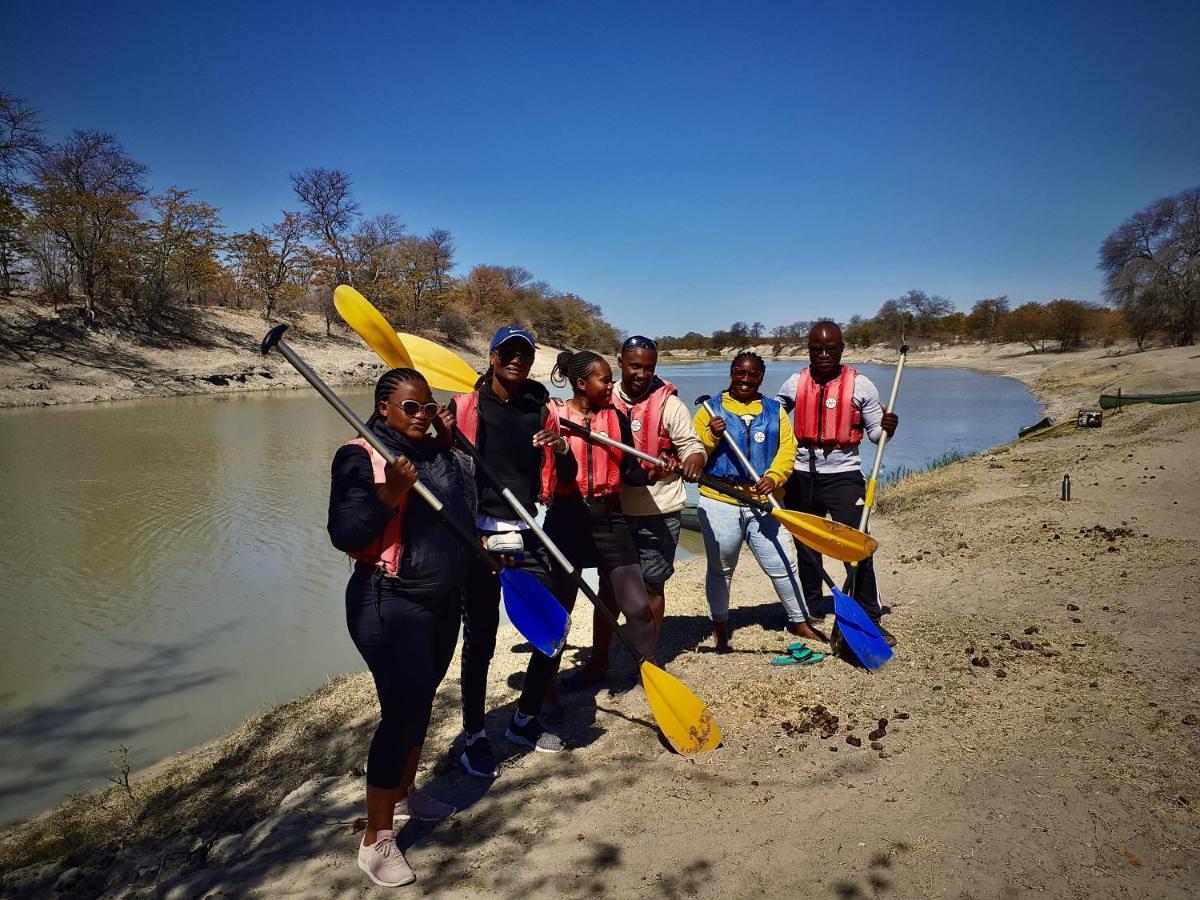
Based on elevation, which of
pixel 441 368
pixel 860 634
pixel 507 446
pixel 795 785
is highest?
pixel 441 368

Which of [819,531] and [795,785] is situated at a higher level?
[819,531]

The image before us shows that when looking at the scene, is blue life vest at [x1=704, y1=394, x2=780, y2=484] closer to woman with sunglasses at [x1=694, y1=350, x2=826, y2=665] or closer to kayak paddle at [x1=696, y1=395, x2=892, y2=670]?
woman with sunglasses at [x1=694, y1=350, x2=826, y2=665]

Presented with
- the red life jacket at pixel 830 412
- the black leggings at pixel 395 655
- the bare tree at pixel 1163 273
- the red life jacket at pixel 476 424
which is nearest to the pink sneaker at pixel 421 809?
the black leggings at pixel 395 655

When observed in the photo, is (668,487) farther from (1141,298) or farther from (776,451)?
(1141,298)

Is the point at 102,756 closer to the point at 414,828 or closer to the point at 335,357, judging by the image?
the point at 414,828

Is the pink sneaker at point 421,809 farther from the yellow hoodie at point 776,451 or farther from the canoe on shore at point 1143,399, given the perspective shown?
the canoe on shore at point 1143,399

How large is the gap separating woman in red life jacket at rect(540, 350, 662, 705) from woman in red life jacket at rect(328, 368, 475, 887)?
0.94 meters

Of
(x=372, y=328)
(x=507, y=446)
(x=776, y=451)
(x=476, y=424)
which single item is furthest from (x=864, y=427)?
(x=372, y=328)

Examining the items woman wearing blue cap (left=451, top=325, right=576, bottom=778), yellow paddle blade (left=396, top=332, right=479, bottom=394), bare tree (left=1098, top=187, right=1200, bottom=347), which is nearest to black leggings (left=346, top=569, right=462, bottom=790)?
woman wearing blue cap (left=451, top=325, right=576, bottom=778)

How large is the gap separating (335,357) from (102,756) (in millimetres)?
33671

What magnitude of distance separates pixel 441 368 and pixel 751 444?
78.1 inches

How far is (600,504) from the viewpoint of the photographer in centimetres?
355

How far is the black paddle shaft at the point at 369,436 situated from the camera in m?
2.30

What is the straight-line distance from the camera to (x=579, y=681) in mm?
4219
